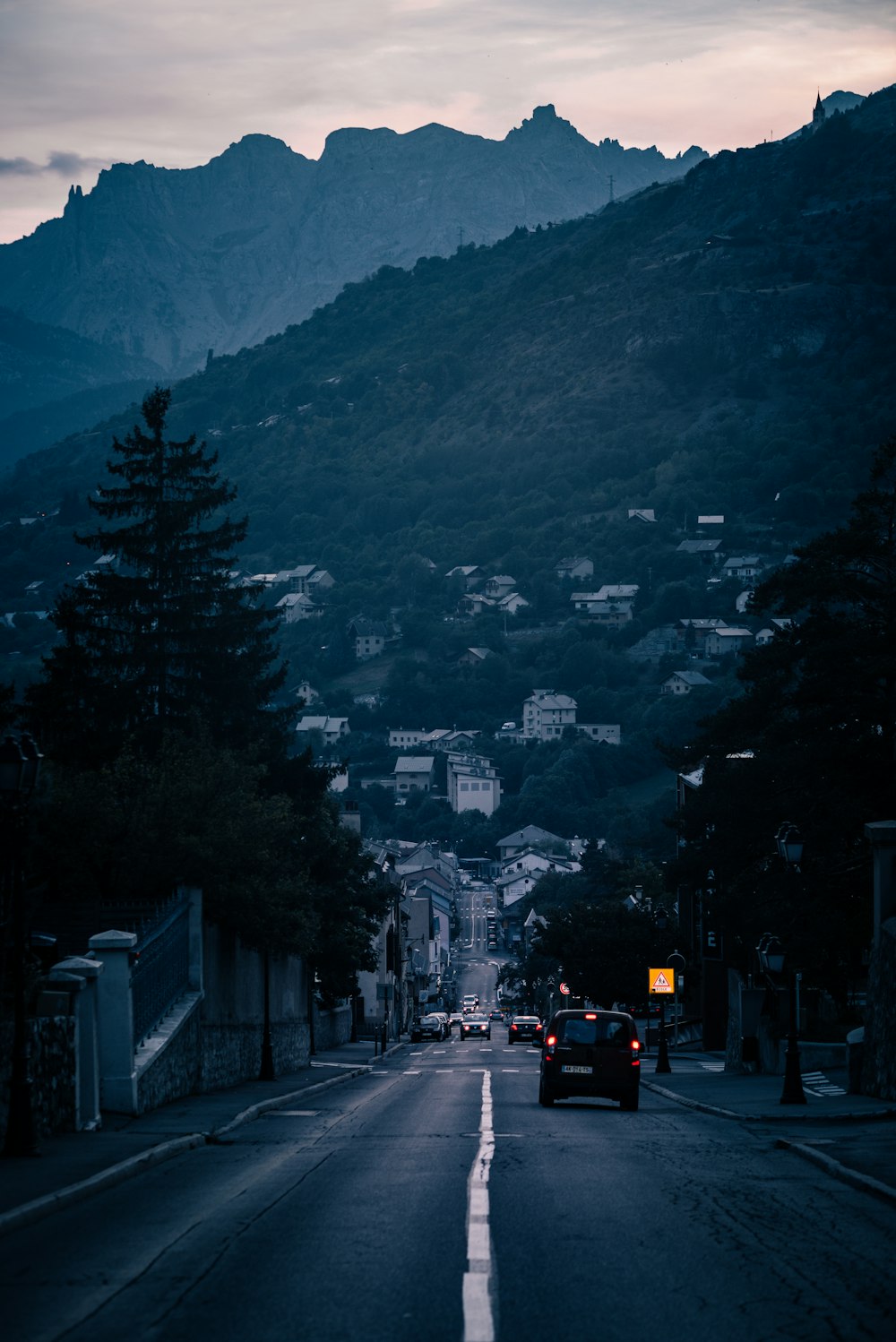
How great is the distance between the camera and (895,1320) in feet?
30.0

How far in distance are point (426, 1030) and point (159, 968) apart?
2253 inches

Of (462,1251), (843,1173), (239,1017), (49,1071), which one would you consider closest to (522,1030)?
(239,1017)

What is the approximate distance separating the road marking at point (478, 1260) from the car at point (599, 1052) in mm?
8573

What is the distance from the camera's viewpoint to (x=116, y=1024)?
22.5 m

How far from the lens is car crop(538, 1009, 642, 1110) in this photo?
26.1 m

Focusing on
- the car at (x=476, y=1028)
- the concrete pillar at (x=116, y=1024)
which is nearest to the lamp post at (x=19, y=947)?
the concrete pillar at (x=116, y=1024)

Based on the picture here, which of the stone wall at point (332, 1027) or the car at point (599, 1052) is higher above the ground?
the car at point (599, 1052)

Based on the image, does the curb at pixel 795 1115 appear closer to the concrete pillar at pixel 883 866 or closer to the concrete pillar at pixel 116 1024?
the concrete pillar at pixel 883 866

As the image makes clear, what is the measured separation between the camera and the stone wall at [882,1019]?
23.5 m

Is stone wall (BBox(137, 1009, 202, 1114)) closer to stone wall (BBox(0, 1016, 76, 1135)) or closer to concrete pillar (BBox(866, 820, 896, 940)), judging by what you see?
stone wall (BBox(0, 1016, 76, 1135))

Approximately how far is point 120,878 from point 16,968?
51.5 feet

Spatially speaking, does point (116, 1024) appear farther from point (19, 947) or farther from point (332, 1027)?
point (332, 1027)

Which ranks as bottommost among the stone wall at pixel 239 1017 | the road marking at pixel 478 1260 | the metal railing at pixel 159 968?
the stone wall at pixel 239 1017

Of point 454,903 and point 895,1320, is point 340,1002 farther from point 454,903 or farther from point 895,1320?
point 454,903
